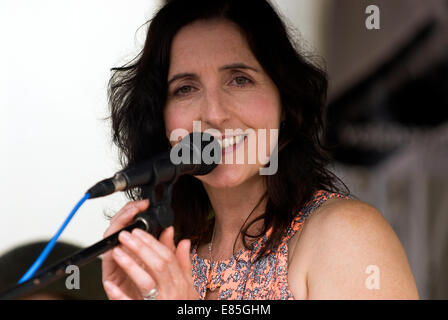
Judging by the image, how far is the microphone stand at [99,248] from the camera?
995 millimetres

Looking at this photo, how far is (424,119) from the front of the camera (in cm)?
336

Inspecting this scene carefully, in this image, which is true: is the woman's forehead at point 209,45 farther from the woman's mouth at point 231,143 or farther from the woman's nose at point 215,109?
the woman's mouth at point 231,143

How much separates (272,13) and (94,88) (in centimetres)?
102

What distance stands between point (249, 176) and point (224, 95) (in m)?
0.23

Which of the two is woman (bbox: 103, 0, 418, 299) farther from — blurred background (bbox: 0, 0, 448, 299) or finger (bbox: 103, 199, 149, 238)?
blurred background (bbox: 0, 0, 448, 299)

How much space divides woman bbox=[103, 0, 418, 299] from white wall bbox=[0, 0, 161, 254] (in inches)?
23.3

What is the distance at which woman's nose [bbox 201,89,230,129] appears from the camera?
59.6 inches

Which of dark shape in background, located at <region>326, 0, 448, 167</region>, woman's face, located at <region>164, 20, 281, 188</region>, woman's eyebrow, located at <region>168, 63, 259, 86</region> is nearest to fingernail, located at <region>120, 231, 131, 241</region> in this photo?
woman's face, located at <region>164, 20, 281, 188</region>

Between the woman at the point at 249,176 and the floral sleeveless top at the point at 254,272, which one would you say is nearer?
the woman at the point at 249,176

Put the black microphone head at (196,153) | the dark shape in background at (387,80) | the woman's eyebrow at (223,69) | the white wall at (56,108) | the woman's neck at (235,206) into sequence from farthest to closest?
the dark shape in background at (387,80) → the white wall at (56,108) → the woman's neck at (235,206) → the woman's eyebrow at (223,69) → the black microphone head at (196,153)

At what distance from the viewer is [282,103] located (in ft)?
5.53

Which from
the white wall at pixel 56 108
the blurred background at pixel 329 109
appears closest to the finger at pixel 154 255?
the blurred background at pixel 329 109

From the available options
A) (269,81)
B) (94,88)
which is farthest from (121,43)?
(269,81)

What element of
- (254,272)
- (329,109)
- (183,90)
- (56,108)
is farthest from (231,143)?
(329,109)
